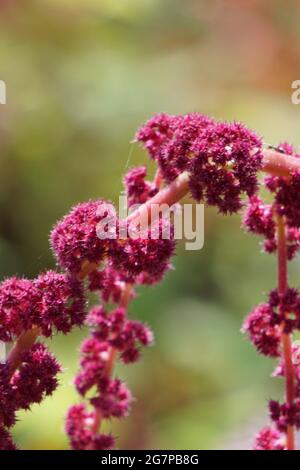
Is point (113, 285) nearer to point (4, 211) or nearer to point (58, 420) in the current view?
point (58, 420)

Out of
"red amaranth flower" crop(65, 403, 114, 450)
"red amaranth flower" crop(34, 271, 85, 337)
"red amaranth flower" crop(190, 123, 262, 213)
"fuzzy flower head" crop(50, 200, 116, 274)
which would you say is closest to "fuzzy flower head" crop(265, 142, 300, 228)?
"red amaranth flower" crop(190, 123, 262, 213)

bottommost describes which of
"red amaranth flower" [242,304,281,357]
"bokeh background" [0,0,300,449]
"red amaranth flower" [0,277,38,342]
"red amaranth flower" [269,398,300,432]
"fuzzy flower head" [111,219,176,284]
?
"red amaranth flower" [269,398,300,432]

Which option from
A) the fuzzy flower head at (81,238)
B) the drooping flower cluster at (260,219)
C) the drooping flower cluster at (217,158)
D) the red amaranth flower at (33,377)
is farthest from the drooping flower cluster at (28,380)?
the drooping flower cluster at (260,219)

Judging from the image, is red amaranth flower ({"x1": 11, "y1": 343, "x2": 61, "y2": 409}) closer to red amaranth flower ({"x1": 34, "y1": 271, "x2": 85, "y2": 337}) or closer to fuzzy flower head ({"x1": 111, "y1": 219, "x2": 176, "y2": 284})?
red amaranth flower ({"x1": 34, "y1": 271, "x2": 85, "y2": 337})

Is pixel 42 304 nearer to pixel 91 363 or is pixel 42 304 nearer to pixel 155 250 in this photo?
pixel 155 250

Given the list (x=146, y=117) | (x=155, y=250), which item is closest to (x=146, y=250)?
(x=155, y=250)

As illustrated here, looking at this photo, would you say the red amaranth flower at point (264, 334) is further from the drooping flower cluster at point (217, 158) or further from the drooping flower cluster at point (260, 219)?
the drooping flower cluster at point (217, 158)
